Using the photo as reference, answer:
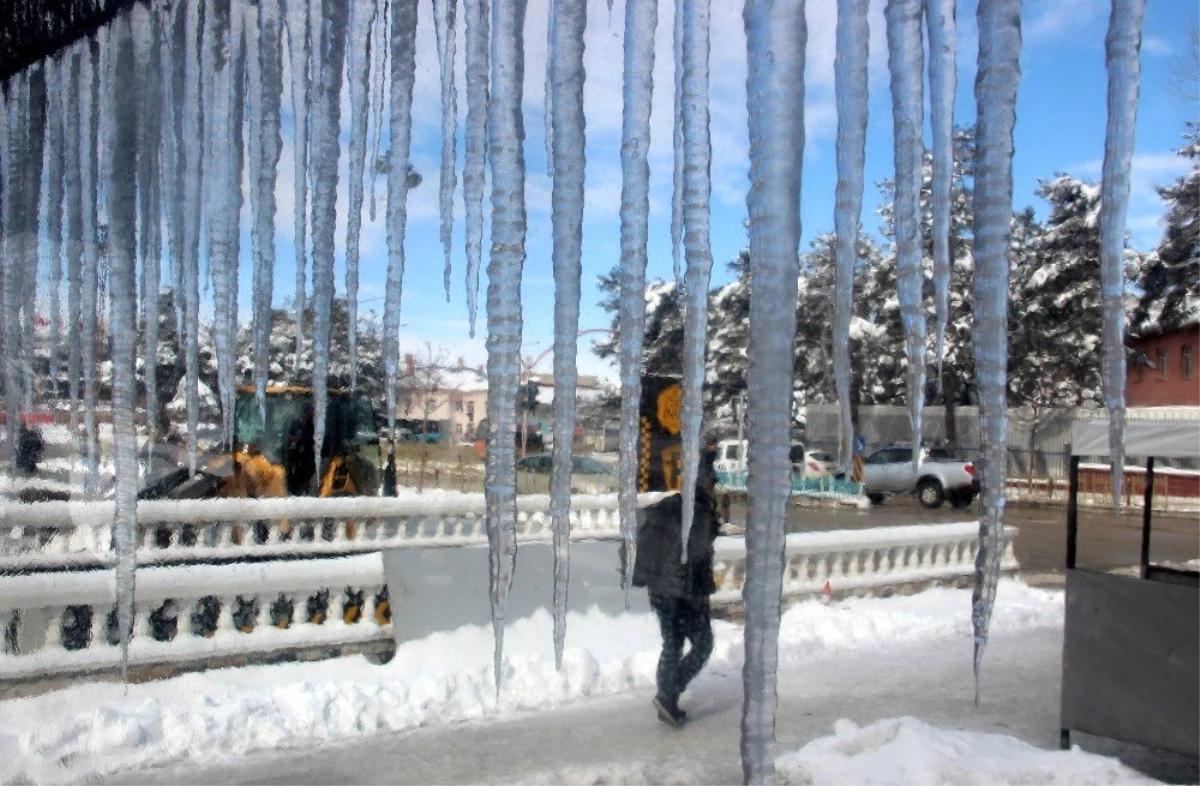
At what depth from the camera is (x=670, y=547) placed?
5574mm

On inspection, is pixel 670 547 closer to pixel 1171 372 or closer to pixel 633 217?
pixel 633 217

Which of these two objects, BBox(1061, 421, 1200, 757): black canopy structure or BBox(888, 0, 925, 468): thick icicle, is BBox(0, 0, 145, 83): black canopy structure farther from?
BBox(1061, 421, 1200, 757): black canopy structure

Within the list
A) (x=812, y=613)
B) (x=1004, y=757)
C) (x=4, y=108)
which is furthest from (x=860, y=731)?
(x=4, y=108)

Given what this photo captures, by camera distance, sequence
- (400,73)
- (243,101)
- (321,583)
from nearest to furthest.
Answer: (400,73) → (243,101) → (321,583)

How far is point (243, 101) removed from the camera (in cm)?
235

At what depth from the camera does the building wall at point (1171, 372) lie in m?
13.0

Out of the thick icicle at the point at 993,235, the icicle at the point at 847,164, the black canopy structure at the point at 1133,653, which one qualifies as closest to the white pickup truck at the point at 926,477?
Result: the black canopy structure at the point at 1133,653

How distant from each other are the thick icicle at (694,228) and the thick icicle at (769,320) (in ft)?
0.63

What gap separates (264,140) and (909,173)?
1.45 metres

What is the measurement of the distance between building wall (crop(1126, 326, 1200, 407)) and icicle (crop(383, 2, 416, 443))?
456 inches

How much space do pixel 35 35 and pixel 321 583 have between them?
14.8 feet

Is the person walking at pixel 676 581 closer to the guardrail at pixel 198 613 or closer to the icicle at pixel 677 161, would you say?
the guardrail at pixel 198 613

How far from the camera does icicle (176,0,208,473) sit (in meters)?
2.36

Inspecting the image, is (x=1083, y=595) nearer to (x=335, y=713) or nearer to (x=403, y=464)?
(x=335, y=713)
